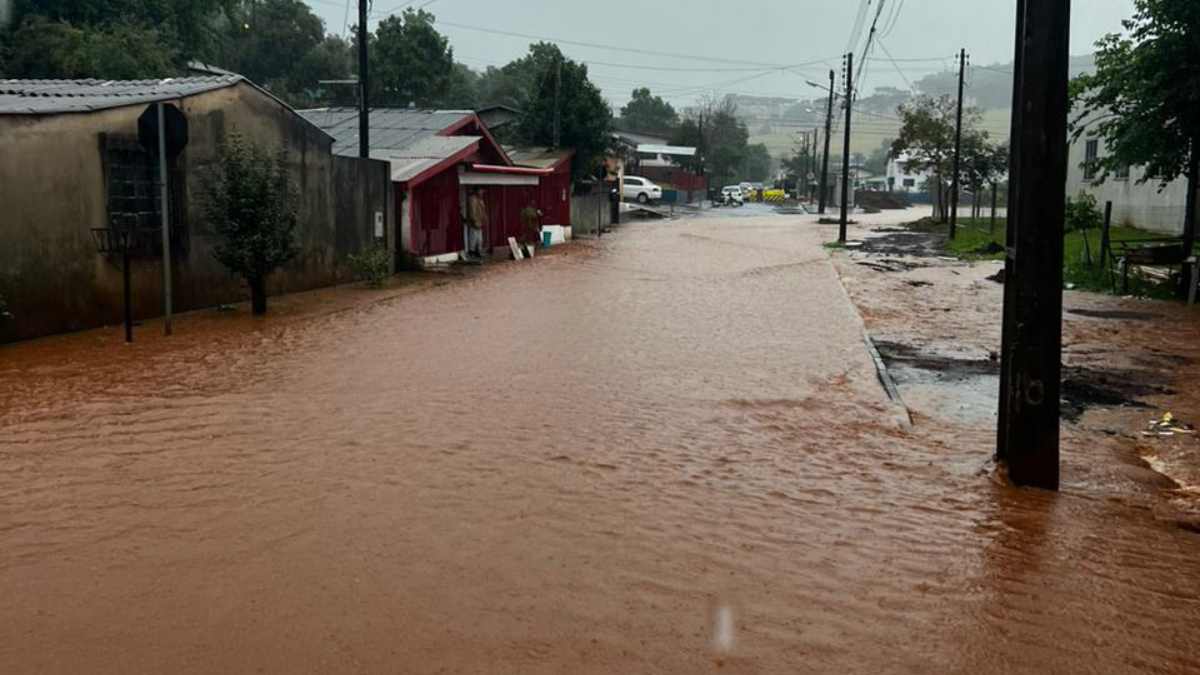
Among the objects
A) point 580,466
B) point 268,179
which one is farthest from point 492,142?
point 580,466

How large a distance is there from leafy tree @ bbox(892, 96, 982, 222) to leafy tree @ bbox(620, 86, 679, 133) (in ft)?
185

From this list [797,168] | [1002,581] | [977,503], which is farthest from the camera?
[797,168]

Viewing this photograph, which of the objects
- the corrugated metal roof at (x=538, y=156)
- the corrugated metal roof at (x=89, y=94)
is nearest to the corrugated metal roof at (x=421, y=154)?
the corrugated metal roof at (x=89, y=94)

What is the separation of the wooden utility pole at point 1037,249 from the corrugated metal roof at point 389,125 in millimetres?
21719

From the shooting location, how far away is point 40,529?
612 cm

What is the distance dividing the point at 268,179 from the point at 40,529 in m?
9.90

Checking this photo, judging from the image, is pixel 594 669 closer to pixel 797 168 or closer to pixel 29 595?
pixel 29 595

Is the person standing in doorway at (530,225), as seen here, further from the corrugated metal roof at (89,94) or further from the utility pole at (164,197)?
the utility pole at (164,197)

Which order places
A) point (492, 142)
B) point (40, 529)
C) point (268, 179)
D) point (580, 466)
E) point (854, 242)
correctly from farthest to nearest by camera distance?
point (854, 242) < point (492, 142) < point (268, 179) < point (580, 466) < point (40, 529)

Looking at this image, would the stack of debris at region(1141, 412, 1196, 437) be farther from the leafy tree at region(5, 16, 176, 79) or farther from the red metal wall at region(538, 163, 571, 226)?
the leafy tree at region(5, 16, 176, 79)

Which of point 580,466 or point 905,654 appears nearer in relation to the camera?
point 905,654

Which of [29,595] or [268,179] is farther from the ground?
[268,179]

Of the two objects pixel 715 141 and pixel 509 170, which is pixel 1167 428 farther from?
pixel 715 141

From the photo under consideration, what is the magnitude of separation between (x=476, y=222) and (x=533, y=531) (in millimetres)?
21792
